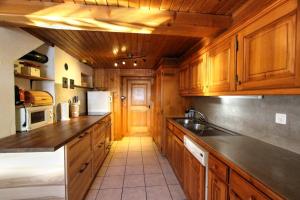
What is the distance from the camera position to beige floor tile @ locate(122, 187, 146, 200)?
2295 mm

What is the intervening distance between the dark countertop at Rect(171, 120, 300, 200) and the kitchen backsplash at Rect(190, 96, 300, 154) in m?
0.09

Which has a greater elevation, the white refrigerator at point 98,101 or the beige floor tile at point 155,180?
the white refrigerator at point 98,101

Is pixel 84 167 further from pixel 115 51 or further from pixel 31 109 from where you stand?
pixel 115 51

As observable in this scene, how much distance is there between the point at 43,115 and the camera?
2510mm

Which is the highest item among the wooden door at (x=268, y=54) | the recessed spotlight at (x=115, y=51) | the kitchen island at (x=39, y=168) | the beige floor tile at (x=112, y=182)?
the recessed spotlight at (x=115, y=51)

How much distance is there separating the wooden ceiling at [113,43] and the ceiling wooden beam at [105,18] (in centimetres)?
61

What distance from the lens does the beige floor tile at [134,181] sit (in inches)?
103

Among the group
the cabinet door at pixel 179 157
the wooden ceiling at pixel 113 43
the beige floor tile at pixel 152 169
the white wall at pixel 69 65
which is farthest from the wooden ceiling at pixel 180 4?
the beige floor tile at pixel 152 169

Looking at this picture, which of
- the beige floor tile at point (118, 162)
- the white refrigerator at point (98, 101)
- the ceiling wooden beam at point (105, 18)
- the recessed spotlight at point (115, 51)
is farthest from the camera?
the white refrigerator at point (98, 101)

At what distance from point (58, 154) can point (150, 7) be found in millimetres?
1762

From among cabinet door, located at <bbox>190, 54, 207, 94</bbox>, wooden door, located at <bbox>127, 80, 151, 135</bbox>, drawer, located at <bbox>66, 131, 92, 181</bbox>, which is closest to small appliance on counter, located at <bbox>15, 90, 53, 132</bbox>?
drawer, located at <bbox>66, 131, 92, 181</bbox>

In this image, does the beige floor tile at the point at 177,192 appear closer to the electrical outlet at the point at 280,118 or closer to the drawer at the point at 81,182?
the drawer at the point at 81,182

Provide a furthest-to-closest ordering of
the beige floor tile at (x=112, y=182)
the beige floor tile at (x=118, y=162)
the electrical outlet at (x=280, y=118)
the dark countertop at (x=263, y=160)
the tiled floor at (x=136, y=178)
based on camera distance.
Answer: the beige floor tile at (x=118, y=162) < the beige floor tile at (x=112, y=182) < the tiled floor at (x=136, y=178) < the electrical outlet at (x=280, y=118) < the dark countertop at (x=263, y=160)

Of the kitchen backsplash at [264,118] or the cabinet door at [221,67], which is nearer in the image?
the kitchen backsplash at [264,118]
